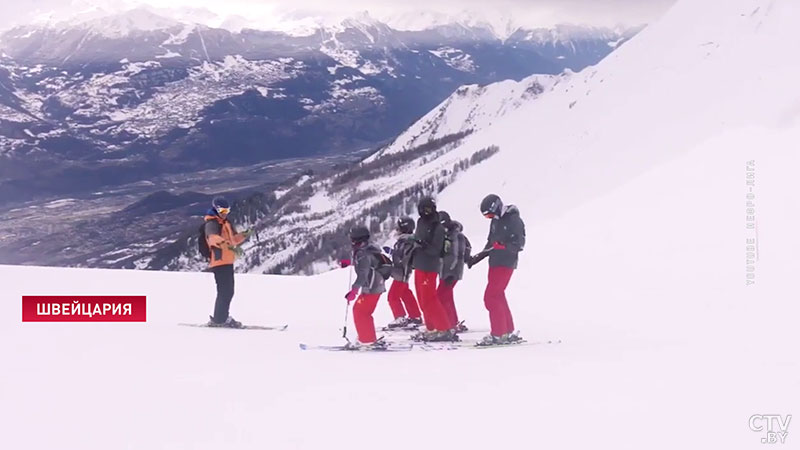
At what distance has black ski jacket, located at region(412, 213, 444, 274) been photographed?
11.6m

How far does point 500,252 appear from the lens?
11.1 meters

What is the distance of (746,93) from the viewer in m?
38.3

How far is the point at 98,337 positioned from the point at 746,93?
36.3 m

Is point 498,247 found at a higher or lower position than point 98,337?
higher

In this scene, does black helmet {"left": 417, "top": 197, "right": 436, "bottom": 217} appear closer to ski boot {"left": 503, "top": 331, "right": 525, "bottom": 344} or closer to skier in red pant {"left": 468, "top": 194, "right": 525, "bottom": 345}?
skier in red pant {"left": 468, "top": 194, "right": 525, "bottom": 345}

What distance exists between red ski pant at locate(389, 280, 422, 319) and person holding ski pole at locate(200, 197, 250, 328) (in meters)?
2.85

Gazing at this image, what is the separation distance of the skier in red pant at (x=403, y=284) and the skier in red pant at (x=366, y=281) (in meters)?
1.38

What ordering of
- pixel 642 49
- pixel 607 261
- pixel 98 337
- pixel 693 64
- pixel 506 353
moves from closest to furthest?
1. pixel 506 353
2. pixel 98 337
3. pixel 607 261
4. pixel 693 64
5. pixel 642 49

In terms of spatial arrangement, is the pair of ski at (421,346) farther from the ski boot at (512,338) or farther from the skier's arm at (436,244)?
the skier's arm at (436,244)

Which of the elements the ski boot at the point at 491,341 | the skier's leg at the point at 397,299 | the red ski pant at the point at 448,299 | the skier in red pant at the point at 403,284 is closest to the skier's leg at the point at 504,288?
the ski boot at the point at 491,341

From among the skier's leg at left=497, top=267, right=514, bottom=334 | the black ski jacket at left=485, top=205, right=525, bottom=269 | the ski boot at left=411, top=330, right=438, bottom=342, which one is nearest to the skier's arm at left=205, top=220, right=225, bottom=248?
the ski boot at left=411, top=330, right=438, bottom=342

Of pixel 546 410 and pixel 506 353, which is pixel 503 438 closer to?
pixel 546 410

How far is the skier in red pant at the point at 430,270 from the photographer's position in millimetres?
11617

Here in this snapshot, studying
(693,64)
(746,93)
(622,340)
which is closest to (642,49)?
(693,64)
